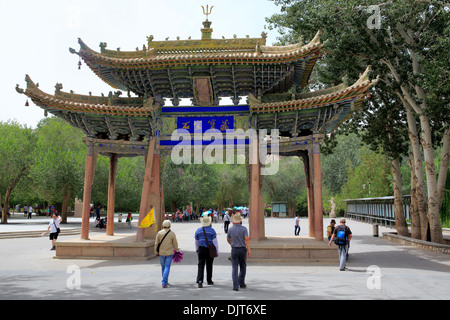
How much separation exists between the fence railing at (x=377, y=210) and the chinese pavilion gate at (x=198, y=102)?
16.4 meters

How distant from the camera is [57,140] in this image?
35438 mm

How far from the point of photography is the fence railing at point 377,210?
29375 mm

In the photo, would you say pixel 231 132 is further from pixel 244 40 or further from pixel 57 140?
pixel 57 140

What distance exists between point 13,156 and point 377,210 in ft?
110

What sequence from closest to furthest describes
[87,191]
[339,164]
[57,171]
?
1. [87,191]
2. [57,171]
3. [339,164]

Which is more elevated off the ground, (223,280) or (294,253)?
(294,253)

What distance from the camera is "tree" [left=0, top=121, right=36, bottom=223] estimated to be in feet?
102

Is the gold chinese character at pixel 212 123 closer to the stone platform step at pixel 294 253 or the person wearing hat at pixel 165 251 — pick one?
the stone platform step at pixel 294 253

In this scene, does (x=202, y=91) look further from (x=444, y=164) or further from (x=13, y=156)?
(x=13, y=156)

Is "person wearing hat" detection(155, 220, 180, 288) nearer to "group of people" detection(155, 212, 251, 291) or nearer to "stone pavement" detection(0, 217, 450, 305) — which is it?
"group of people" detection(155, 212, 251, 291)

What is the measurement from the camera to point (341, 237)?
10.6m

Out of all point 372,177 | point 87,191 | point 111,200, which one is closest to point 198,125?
point 87,191

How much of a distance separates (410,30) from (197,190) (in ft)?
106

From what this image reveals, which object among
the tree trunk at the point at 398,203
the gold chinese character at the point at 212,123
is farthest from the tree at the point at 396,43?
the gold chinese character at the point at 212,123
